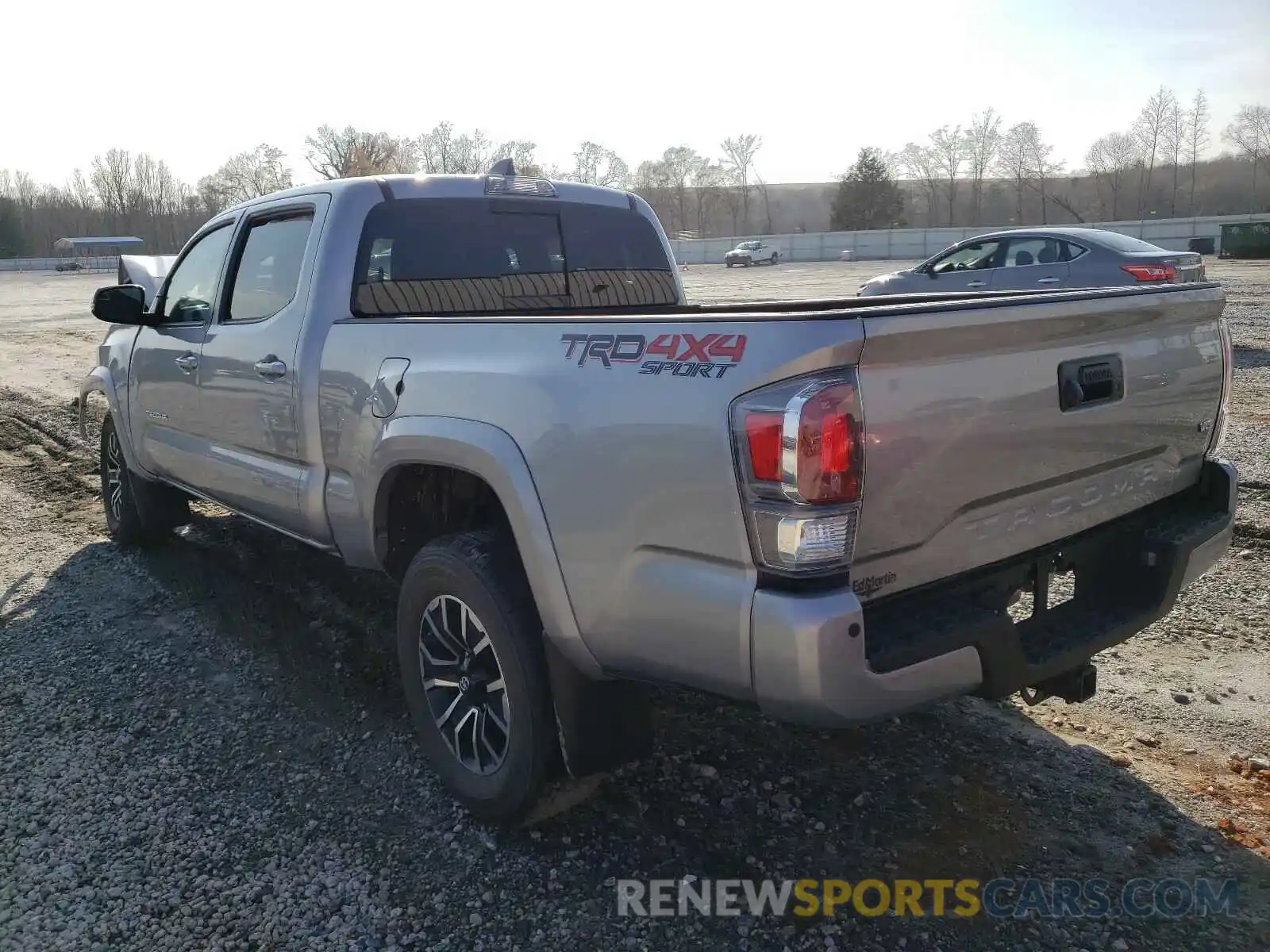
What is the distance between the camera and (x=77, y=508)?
7.27 m

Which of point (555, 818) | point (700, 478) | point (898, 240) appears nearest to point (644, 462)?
point (700, 478)

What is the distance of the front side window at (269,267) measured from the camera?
4.11 meters

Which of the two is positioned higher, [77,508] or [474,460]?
[474,460]

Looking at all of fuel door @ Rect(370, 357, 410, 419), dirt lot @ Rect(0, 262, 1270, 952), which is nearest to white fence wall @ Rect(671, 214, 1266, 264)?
dirt lot @ Rect(0, 262, 1270, 952)

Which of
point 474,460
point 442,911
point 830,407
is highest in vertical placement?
point 830,407

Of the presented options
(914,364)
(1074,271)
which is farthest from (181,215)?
(914,364)

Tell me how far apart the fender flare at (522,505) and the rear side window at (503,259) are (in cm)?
120

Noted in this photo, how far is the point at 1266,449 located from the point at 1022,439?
5.92 m

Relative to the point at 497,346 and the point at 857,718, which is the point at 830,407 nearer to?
the point at 857,718

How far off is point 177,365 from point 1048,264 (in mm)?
11165

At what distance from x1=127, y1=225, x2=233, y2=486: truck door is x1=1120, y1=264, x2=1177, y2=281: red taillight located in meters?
10.7

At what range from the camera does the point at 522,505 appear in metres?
2.74

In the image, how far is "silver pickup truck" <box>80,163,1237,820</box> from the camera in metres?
2.22

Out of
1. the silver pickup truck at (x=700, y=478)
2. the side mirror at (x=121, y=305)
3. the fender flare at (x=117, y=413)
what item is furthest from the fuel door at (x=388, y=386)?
the fender flare at (x=117, y=413)
